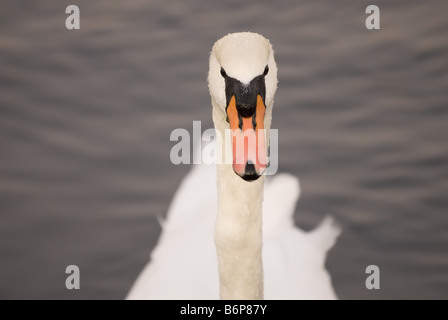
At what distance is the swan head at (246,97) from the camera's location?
2.27 meters

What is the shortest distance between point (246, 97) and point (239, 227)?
0.72 m

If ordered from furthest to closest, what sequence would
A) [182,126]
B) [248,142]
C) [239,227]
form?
[182,126]
[239,227]
[248,142]

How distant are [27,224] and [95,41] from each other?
226 cm

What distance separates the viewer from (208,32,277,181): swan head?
2271mm

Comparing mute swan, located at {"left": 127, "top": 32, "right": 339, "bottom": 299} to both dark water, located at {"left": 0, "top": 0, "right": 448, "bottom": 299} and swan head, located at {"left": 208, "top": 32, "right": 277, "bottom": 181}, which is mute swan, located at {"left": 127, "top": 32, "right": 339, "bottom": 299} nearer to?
swan head, located at {"left": 208, "top": 32, "right": 277, "bottom": 181}

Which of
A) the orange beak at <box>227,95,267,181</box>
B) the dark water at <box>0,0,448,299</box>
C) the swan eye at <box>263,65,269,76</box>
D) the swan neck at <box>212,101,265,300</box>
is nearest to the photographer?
the orange beak at <box>227,95,267,181</box>

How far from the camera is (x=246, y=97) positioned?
2.30 meters

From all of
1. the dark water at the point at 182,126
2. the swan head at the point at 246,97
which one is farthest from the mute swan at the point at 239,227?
the dark water at the point at 182,126

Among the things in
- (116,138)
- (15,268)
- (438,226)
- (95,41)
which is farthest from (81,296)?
(95,41)
